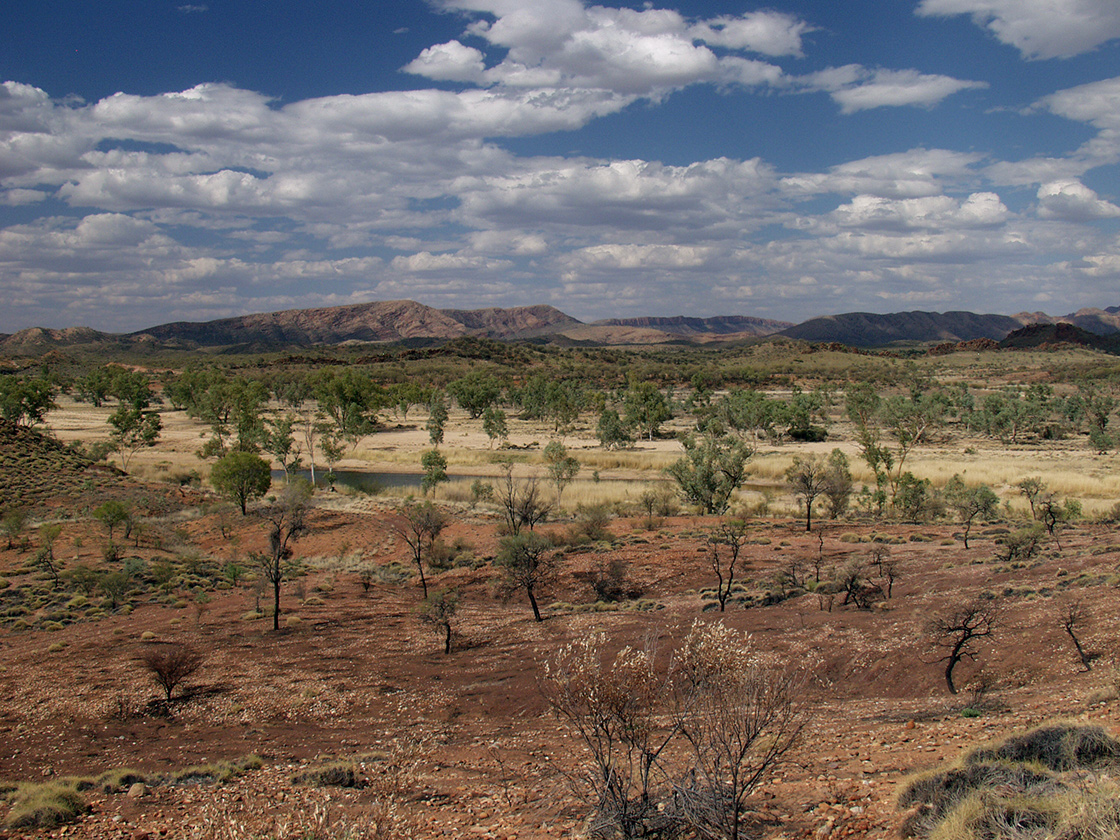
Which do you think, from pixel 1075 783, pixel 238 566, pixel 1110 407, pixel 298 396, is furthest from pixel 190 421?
pixel 1110 407

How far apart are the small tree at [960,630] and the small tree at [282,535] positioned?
19449 mm

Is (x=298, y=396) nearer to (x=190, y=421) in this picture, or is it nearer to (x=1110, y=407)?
(x=190, y=421)

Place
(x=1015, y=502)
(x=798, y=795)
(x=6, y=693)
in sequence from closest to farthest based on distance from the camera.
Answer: (x=798, y=795) < (x=6, y=693) < (x=1015, y=502)

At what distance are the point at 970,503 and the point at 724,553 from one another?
1377 centimetres

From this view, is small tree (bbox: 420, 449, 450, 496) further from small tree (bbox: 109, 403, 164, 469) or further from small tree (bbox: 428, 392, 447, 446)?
small tree (bbox: 109, 403, 164, 469)

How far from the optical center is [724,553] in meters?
27.8

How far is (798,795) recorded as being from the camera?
933cm

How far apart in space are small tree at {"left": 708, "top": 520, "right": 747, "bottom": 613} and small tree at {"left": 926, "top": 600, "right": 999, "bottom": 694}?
278 inches

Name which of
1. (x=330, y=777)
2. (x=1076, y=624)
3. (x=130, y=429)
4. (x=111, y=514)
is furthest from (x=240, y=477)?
(x=1076, y=624)

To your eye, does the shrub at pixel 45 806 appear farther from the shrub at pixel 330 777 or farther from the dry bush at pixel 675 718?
the dry bush at pixel 675 718

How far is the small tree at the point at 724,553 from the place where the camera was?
22.1 metres

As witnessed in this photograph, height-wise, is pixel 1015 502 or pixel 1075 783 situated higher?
pixel 1075 783

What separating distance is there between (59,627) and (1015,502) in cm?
4980

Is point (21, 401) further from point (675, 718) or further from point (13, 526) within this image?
point (675, 718)
